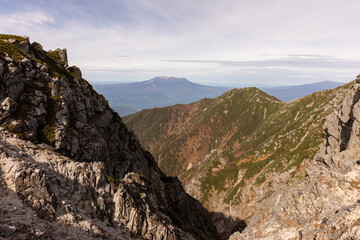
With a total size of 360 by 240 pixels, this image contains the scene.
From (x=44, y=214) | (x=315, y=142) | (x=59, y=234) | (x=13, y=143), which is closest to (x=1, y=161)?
(x=13, y=143)

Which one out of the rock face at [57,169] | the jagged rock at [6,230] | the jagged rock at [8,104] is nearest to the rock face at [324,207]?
the rock face at [57,169]

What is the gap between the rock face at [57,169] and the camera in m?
22.4

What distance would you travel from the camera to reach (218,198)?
4857 inches

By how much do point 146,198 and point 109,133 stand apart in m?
27.9

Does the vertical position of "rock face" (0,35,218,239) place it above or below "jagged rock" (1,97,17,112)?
below

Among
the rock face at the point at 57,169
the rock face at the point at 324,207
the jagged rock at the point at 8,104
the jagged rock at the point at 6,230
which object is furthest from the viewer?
the jagged rock at the point at 8,104

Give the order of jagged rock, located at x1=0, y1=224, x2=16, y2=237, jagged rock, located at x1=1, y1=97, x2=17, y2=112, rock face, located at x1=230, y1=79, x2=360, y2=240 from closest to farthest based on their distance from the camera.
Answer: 1. jagged rock, located at x1=0, y1=224, x2=16, y2=237
2. rock face, located at x1=230, y1=79, x2=360, y2=240
3. jagged rock, located at x1=1, y1=97, x2=17, y2=112

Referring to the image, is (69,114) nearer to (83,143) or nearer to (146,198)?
(83,143)

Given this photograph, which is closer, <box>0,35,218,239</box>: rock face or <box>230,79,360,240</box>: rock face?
<box>230,79,360,240</box>: rock face

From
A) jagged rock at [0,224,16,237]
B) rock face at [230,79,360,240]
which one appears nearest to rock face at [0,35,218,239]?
jagged rock at [0,224,16,237]

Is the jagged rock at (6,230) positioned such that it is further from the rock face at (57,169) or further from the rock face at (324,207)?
the rock face at (324,207)

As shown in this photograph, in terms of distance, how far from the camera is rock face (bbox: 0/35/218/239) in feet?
73.6

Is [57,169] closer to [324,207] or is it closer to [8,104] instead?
[8,104]

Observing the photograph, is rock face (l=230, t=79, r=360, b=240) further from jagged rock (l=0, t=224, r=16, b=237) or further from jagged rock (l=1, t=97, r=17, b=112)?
jagged rock (l=1, t=97, r=17, b=112)
